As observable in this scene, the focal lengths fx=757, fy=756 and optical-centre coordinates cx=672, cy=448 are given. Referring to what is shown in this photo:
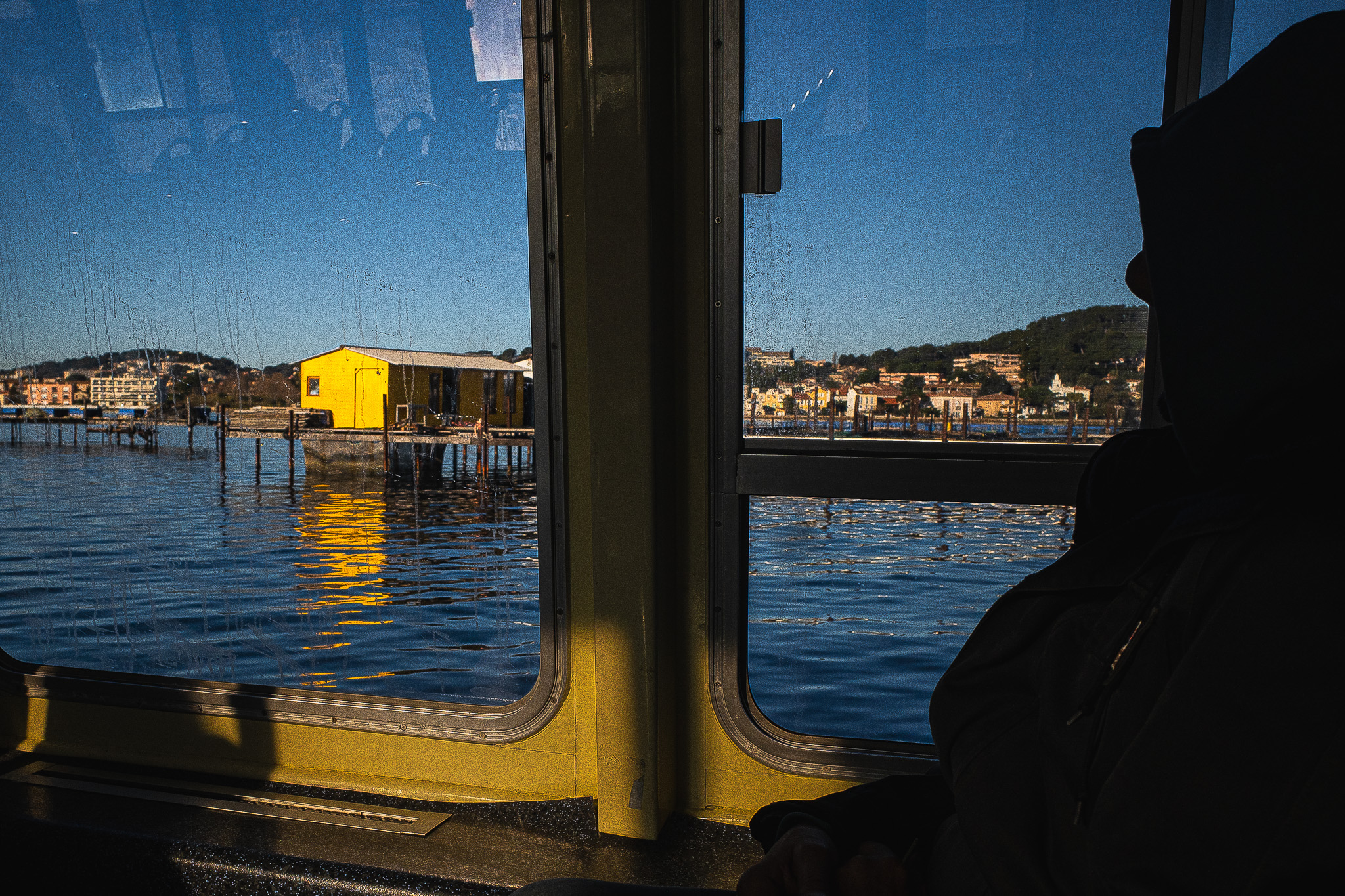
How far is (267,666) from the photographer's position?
1.97 m

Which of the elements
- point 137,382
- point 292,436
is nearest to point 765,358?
point 137,382

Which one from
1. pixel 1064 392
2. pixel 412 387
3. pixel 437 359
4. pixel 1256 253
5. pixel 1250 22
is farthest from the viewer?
pixel 437 359

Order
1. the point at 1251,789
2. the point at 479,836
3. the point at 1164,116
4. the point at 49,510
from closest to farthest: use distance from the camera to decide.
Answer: the point at 1251,789 → the point at 1164,116 → the point at 479,836 → the point at 49,510

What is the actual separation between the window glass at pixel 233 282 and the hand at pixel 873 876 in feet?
3.44

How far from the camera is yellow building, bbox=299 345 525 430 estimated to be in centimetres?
211

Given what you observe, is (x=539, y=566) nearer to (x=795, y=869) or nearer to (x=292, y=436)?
(x=795, y=869)

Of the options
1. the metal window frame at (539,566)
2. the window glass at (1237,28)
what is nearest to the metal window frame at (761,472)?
the metal window frame at (539,566)

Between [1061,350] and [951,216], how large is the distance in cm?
38

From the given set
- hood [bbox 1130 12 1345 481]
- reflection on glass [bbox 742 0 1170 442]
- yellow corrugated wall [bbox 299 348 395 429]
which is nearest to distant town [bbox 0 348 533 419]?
reflection on glass [bbox 742 0 1170 442]

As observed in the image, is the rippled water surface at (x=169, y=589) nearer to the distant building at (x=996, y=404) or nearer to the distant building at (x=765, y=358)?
the distant building at (x=765, y=358)

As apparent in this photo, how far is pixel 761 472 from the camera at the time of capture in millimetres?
1604

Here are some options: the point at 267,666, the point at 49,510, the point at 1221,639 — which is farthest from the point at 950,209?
the point at 49,510

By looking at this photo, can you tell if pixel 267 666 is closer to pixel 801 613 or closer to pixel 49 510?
pixel 49 510

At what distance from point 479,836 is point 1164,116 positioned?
1.97m
